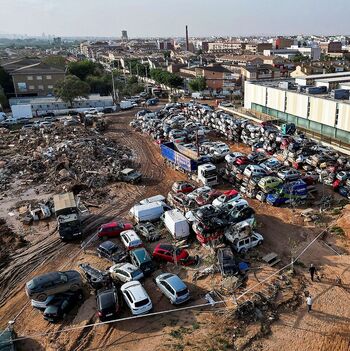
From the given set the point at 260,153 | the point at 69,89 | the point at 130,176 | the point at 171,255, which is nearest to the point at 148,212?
the point at 171,255

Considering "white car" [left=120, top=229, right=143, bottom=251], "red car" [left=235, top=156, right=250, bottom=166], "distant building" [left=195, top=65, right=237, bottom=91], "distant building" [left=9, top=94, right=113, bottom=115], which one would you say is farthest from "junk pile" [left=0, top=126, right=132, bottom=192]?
"distant building" [left=195, top=65, right=237, bottom=91]

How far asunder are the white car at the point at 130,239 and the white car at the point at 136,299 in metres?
3.13

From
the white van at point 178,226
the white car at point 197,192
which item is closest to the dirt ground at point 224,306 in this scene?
the white van at point 178,226

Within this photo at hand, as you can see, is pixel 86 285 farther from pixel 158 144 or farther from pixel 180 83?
pixel 180 83

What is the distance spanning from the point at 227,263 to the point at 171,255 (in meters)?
2.35

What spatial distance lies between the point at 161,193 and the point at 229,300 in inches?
406

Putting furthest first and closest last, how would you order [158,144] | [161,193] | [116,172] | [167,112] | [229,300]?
[167,112]
[158,144]
[116,172]
[161,193]
[229,300]

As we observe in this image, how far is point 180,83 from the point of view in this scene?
59000mm

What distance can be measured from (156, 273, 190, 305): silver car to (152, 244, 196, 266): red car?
158 centimetres

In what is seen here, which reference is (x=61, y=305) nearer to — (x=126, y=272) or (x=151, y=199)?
(x=126, y=272)

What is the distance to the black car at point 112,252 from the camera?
14.9 meters

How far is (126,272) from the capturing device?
1345cm

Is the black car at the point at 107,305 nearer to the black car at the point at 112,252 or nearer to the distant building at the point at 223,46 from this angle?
the black car at the point at 112,252

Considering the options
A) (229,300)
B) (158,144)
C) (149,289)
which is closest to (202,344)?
(229,300)
